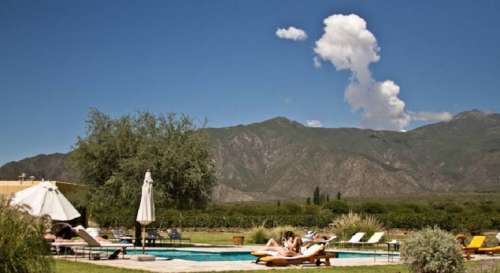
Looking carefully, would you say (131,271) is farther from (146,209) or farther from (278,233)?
(278,233)

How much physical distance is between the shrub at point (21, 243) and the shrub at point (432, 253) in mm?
6461

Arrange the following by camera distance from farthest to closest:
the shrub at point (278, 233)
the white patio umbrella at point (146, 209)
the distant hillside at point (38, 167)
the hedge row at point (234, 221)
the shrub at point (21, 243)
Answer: the distant hillside at point (38, 167) → the hedge row at point (234, 221) → the shrub at point (278, 233) → the white patio umbrella at point (146, 209) → the shrub at point (21, 243)

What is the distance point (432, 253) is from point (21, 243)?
7.03 meters

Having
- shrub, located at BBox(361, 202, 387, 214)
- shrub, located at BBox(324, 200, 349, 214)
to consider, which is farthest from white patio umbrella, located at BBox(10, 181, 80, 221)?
shrub, located at BBox(361, 202, 387, 214)

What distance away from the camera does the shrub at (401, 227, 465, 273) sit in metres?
10.8

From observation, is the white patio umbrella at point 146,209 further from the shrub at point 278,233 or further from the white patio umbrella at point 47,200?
the shrub at point 278,233

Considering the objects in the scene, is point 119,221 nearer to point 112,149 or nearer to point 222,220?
point 222,220

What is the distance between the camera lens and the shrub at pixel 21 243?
682 cm

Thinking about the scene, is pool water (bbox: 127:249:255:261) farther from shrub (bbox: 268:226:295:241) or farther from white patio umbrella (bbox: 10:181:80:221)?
shrub (bbox: 268:226:295:241)

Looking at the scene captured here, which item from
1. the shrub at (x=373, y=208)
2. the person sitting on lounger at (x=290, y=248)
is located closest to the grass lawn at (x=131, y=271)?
the person sitting on lounger at (x=290, y=248)

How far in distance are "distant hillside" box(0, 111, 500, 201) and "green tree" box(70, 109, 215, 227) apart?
98.8 meters

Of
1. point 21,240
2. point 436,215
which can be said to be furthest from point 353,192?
point 21,240

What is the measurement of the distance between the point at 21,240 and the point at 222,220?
3083 cm

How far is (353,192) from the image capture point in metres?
135
